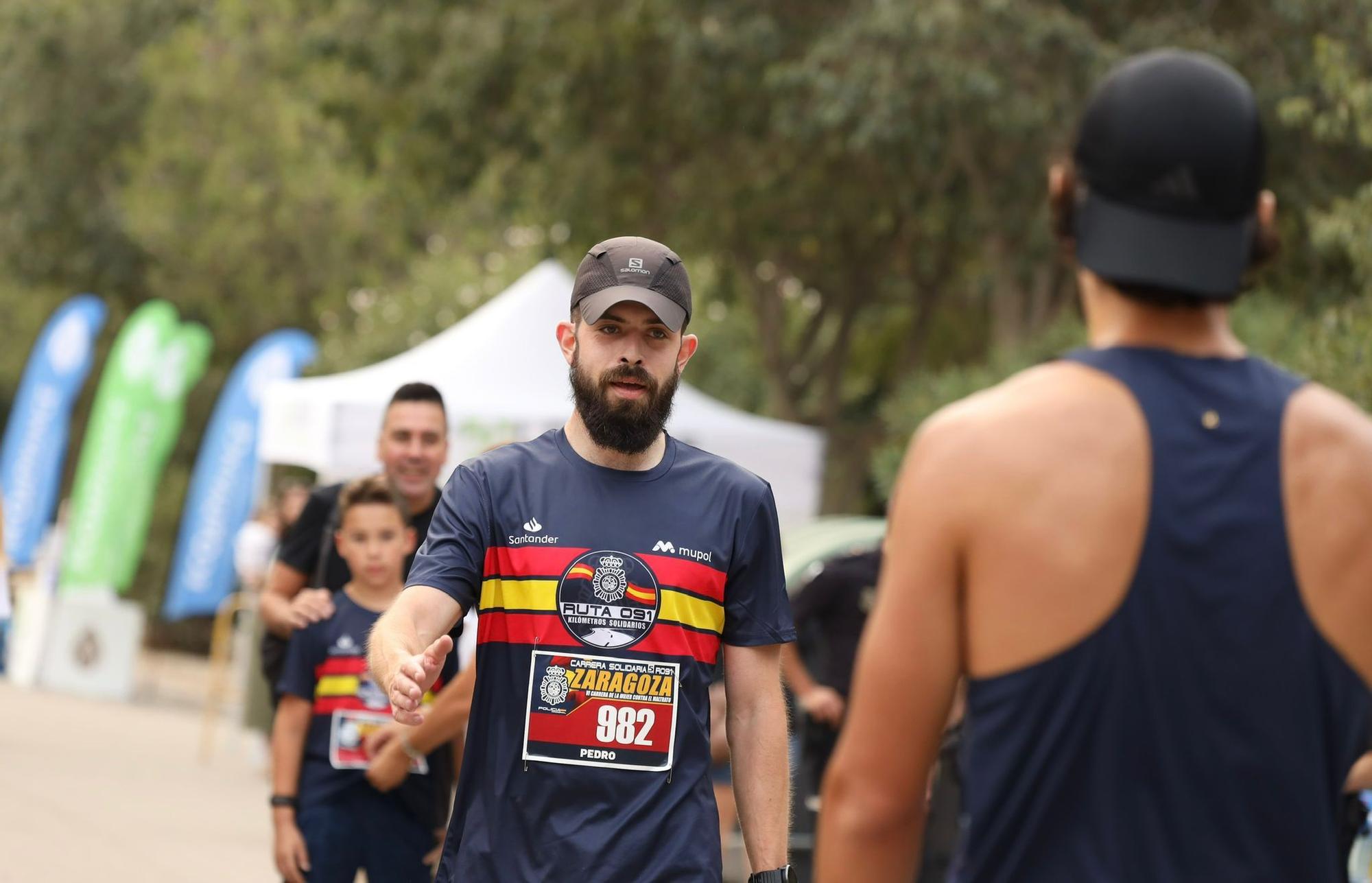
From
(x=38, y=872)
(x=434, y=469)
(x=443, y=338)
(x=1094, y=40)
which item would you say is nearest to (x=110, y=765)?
(x=443, y=338)

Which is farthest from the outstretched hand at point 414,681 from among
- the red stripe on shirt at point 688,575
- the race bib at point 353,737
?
the race bib at point 353,737

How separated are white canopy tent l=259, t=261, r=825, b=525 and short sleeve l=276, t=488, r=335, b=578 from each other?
6.72 m

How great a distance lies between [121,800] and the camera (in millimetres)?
12984

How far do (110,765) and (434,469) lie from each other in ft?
32.4

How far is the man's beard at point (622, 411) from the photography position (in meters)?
3.72

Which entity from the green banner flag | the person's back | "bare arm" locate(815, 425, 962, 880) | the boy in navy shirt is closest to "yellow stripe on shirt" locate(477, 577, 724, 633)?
"bare arm" locate(815, 425, 962, 880)

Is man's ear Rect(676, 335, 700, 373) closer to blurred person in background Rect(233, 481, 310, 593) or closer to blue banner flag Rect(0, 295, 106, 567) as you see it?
blurred person in background Rect(233, 481, 310, 593)

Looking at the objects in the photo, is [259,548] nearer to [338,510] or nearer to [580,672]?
[338,510]

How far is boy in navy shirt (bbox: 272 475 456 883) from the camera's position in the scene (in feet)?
17.3

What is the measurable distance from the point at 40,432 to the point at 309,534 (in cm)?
1655

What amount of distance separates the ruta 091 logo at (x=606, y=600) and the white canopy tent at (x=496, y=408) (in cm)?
921

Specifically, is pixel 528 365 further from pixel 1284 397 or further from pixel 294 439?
pixel 1284 397

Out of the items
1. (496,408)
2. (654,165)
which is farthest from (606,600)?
(654,165)

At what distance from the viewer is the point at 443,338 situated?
14.5 metres
